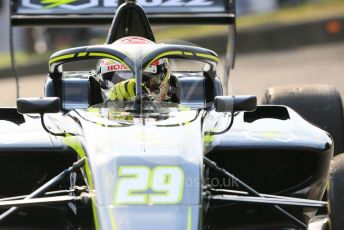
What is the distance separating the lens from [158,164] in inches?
191

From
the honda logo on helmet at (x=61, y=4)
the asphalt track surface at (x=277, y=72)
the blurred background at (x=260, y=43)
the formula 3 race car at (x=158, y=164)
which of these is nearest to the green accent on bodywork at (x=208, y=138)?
the formula 3 race car at (x=158, y=164)

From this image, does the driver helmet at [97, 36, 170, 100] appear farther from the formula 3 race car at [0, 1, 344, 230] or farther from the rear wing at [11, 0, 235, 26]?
the rear wing at [11, 0, 235, 26]

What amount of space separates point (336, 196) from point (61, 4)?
372 cm

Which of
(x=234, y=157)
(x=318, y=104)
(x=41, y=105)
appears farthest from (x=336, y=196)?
(x=318, y=104)

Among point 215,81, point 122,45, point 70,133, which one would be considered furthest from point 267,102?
point 70,133

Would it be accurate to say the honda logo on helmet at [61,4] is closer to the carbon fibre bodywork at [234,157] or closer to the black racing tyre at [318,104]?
the black racing tyre at [318,104]

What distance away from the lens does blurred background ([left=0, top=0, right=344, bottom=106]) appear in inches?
Result: 604

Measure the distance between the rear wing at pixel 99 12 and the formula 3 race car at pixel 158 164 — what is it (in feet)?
5.35

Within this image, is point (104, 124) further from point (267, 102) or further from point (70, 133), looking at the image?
point (267, 102)

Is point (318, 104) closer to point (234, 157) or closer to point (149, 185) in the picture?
point (234, 157)

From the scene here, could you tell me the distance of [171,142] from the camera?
16.5 feet

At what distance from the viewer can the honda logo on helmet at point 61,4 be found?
8000mm

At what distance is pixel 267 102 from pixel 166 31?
448 inches

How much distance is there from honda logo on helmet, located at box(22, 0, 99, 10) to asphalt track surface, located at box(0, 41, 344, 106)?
5925 millimetres
